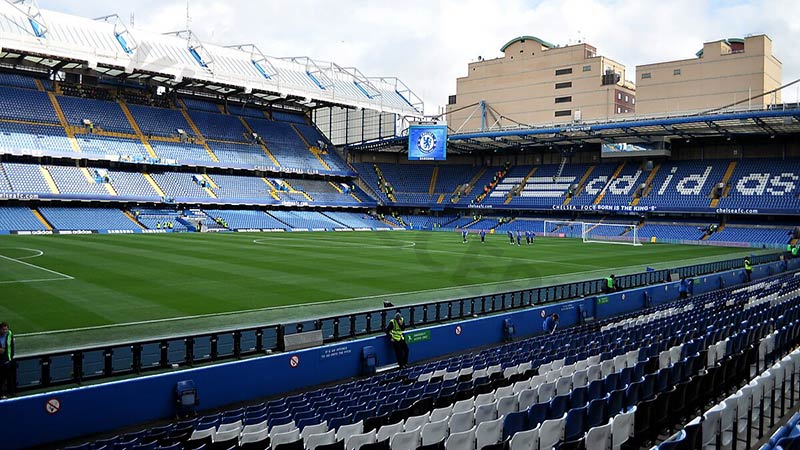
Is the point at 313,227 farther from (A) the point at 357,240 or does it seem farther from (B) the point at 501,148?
(B) the point at 501,148

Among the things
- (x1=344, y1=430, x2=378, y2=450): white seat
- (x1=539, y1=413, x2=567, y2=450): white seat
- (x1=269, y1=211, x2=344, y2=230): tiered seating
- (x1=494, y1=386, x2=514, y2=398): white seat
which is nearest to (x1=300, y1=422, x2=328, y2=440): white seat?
(x1=344, y1=430, x2=378, y2=450): white seat

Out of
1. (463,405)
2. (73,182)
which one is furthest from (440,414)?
(73,182)

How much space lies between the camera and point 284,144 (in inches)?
3142

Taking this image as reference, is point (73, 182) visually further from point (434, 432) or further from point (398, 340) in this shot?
point (434, 432)

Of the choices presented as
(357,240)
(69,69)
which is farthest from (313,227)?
(69,69)

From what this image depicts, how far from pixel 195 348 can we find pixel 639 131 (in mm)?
58793

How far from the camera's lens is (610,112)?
79.4 metres

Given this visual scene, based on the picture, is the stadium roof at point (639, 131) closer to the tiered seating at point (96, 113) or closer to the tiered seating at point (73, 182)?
the tiered seating at point (96, 113)

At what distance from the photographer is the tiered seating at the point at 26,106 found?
5972 cm

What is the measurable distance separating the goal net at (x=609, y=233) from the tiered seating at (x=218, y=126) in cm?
4533

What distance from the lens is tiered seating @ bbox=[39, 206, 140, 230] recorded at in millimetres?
53219

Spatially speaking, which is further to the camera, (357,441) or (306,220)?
(306,220)

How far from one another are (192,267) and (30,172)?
116ft

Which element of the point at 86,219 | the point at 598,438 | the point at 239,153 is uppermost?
the point at 239,153
